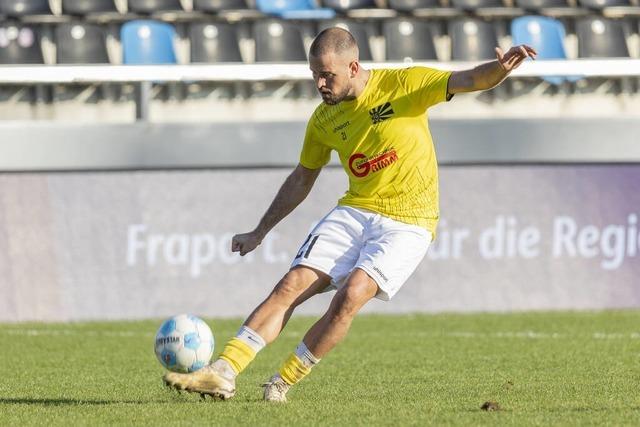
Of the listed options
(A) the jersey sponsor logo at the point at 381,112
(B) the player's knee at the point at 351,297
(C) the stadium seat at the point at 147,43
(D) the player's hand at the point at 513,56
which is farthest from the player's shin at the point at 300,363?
(C) the stadium seat at the point at 147,43

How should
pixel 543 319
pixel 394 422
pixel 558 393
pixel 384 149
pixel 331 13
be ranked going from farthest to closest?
1. pixel 331 13
2. pixel 543 319
3. pixel 558 393
4. pixel 384 149
5. pixel 394 422

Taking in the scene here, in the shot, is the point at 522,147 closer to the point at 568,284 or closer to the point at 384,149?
the point at 568,284

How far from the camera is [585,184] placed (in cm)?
1319

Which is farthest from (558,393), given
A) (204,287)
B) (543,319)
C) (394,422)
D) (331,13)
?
(331,13)

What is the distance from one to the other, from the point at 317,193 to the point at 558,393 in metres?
5.90

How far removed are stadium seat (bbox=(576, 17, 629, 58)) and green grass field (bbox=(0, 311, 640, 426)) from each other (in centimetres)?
485

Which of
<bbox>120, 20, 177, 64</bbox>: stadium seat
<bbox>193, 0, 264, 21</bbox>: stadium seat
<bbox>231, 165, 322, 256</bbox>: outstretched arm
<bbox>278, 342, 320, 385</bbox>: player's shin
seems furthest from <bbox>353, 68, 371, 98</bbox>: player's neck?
<bbox>193, 0, 264, 21</bbox>: stadium seat

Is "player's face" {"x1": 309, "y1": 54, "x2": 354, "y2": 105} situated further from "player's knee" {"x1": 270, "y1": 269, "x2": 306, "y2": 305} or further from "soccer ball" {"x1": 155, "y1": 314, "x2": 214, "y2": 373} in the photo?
"soccer ball" {"x1": 155, "y1": 314, "x2": 214, "y2": 373}

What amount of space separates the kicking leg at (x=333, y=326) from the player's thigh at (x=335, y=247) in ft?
0.55

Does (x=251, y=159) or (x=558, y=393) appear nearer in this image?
(x=558, y=393)

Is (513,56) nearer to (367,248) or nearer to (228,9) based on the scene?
(367,248)

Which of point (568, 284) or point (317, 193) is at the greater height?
point (317, 193)

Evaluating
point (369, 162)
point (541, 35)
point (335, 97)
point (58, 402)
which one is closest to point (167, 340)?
point (58, 402)

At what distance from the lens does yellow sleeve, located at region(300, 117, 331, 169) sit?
7223mm
